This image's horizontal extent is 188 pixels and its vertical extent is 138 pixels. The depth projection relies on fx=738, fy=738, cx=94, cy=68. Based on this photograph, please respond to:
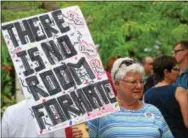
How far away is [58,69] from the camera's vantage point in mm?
5172

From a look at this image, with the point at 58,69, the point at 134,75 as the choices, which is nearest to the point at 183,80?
the point at 134,75

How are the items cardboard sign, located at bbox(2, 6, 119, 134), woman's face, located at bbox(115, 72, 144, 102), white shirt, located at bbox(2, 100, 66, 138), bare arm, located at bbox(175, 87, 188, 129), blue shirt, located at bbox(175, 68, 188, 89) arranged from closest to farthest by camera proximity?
cardboard sign, located at bbox(2, 6, 119, 134) → white shirt, located at bbox(2, 100, 66, 138) → woman's face, located at bbox(115, 72, 144, 102) → bare arm, located at bbox(175, 87, 188, 129) → blue shirt, located at bbox(175, 68, 188, 89)

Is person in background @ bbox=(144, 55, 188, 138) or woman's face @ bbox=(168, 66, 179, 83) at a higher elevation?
woman's face @ bbox=(168, 66, 179, 83)

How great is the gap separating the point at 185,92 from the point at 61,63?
Result: 172cm

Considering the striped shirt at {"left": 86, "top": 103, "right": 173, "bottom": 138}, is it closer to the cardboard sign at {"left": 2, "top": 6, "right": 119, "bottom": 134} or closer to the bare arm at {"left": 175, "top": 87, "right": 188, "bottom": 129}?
the cardboard sign at {"left": 2, "top": 6, "right": 119, "bottom": 134}

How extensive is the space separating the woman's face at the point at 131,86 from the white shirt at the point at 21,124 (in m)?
0.57

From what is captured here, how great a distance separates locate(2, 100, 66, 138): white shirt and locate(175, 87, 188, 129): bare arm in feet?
4.65

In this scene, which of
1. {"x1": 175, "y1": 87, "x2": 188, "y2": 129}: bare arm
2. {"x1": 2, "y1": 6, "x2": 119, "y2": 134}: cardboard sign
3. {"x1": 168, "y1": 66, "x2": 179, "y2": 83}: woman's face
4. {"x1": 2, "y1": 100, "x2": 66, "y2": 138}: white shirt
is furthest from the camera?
{"x1": 168, "y1": 66, "x2": 179, "y2": 83}: woman's face

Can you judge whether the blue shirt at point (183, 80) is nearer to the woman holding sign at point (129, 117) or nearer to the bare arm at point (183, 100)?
the bare arm at point (183, 100)

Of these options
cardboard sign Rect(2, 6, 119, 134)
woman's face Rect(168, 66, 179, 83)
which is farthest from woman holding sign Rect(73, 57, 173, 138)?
woman's face Rect(168, 66, 179, 83)

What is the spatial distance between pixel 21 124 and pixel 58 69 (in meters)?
0.54

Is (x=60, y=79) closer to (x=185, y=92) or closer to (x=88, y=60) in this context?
(x=88, y=60)

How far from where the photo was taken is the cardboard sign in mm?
5043

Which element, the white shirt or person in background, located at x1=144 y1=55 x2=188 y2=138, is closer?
the white shirt
